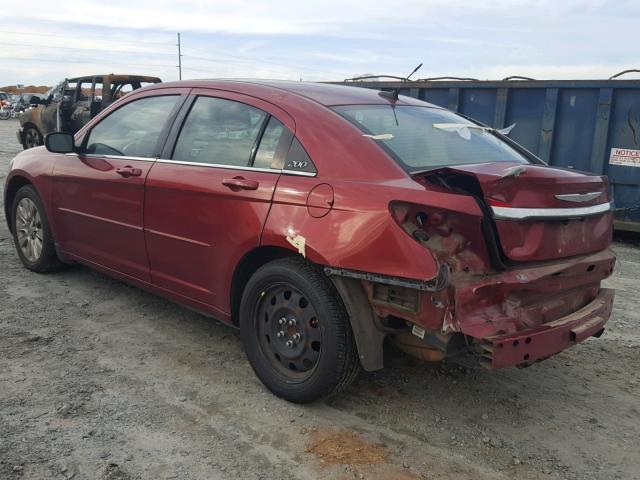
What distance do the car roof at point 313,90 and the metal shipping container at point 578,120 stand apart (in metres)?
3.48

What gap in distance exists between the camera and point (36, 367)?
350cm

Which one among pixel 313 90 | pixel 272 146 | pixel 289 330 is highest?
pixel 313 90

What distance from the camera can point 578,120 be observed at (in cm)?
784

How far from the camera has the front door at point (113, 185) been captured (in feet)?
13.1

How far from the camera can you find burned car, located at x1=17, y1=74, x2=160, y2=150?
1267 centimetres

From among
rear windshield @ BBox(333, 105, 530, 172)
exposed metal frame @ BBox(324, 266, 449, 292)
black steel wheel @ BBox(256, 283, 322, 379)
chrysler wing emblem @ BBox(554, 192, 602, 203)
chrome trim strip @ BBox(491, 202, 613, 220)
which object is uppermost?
rear windshield @ BBox(333, 105, 530, 172)

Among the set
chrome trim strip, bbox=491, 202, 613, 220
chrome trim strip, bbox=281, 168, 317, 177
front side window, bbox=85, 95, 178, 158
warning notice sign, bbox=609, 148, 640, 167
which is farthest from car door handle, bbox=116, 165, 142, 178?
warning notice sign, bbox=609, 148, 640, 167

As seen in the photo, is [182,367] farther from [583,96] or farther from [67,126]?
[67,126]

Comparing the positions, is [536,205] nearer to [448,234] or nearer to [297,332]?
[448,234]

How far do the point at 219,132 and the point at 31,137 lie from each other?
44.8ft

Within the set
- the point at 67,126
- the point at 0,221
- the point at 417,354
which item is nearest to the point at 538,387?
the point at 417,354

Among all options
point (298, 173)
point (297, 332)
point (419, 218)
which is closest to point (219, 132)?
point (298, 173)

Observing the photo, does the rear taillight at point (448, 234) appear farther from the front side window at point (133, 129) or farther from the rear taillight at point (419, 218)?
the front side window at point (133, 129)

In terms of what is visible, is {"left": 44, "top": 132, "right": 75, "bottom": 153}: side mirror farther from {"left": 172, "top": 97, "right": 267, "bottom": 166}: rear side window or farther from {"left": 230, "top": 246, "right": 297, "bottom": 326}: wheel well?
{"left": 230, "top": 246, "right": 297, "bottom": 326}: wheel well
